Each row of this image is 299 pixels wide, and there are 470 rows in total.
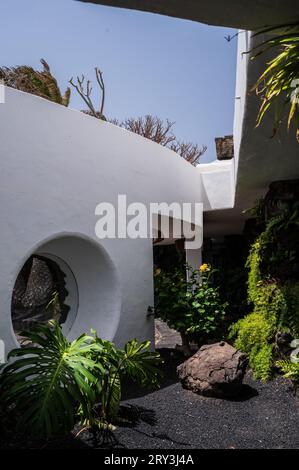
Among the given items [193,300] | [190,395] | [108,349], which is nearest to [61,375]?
[108,349]

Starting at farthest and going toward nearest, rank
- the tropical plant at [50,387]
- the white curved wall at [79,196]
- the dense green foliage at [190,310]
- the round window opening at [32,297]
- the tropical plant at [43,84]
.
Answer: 1. the round window opening at [32,297]
2. the tropical plant at [43,84]
3. the dense green foliage at [190,310]
4. the white curved wall at [79,196]
5. the tropical plant at [50,387]

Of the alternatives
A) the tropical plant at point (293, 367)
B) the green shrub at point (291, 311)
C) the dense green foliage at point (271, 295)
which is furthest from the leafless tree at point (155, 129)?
the tropical plant at point (293, 367)

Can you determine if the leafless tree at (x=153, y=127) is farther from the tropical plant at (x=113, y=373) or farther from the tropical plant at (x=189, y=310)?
the tropical plant at (x=113, y=373)

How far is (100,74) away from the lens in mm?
8070

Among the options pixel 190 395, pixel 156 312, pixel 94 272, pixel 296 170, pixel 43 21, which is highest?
pixel 43 21

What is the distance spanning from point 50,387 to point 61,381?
0.60ft

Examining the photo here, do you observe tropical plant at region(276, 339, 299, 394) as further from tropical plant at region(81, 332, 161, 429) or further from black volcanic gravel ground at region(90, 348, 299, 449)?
tropical plant at region(81, 332, 161, 429)

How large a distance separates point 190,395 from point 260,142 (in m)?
2.94

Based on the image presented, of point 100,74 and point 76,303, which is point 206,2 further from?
point 100,74

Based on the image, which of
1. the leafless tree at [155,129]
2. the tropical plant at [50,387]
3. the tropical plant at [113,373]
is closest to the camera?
the tropical plant at [50,387]

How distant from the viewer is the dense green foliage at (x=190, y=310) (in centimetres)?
589

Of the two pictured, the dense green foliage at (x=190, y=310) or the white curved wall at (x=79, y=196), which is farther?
the dense green foliage at (x=190, y=310)

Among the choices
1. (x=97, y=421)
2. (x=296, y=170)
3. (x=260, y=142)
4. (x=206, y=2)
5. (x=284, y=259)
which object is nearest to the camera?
(x=206, y=2)

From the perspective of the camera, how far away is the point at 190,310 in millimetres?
5988
